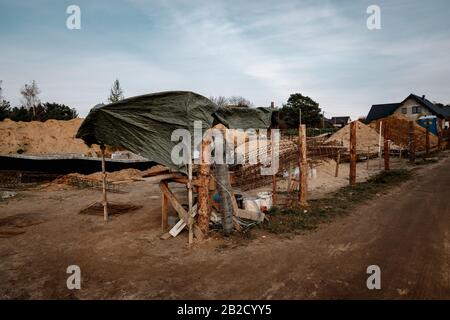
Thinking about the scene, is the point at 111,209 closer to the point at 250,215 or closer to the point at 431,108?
the point at 250,215

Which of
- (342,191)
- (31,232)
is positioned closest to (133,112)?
(31,232)

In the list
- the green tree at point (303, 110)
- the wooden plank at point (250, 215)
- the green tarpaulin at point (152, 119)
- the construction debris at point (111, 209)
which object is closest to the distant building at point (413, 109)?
the green tree at point (303, 110)

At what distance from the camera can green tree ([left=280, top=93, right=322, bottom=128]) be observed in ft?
140

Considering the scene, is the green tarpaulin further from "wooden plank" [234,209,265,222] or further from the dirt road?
the dirt road

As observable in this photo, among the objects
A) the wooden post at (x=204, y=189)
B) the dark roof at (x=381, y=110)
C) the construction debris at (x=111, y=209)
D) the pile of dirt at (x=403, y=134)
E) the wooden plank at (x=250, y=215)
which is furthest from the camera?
the dark roof at (x=381, y=110)

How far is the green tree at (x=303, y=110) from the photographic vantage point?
140ft

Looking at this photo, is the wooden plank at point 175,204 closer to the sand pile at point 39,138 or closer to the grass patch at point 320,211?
the grass patch at point 320,211

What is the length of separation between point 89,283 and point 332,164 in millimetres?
15768

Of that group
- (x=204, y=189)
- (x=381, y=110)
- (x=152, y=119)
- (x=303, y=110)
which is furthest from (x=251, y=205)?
(x=381, y=110)

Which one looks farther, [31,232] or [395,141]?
[395,141]

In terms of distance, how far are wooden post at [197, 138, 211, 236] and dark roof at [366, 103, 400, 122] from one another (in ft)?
183

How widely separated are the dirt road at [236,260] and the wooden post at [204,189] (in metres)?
0.48
